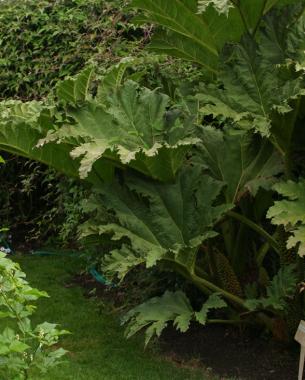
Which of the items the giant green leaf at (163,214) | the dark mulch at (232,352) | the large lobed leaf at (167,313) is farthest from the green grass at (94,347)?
the giant green leaf at (163,214)

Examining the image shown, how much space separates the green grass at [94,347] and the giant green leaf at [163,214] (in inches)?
25.9

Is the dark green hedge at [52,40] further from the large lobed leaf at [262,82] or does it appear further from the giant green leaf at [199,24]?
the large lobed leaf at [262,82]

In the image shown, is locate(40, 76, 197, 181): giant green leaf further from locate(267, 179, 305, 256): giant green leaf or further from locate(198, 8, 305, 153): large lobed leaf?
locate(267, 179, 305, 256): giant green leaf

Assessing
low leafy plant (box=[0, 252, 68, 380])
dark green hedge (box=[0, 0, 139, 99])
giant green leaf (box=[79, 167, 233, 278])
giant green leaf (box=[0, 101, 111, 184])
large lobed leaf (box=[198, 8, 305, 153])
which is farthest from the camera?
dark green hedge (box=[0, 0, 139, 99])

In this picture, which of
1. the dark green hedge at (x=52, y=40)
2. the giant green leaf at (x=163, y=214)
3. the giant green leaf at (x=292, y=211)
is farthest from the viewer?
the dark green hedge at (x=52, y=40)

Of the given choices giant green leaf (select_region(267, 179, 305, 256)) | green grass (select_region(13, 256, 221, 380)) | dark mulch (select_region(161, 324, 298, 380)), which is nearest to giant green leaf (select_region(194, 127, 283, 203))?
giant green leaf (select_region(267, 179, 305, 256))

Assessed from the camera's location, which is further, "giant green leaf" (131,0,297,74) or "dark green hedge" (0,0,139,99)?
"dark green hedge" (0,0,139,99)

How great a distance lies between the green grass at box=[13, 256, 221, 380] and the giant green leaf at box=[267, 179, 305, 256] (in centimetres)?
100

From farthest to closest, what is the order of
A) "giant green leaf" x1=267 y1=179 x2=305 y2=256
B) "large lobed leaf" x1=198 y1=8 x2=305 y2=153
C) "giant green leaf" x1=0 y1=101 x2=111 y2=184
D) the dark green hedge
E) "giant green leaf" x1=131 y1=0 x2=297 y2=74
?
the dark green hedge < "giant green leaf" x1=0 y1=101 x2=111 y2=184 < "giant green leaf" x1=131 y1=0 x2=297 y2=74 < "large lobed leaf" x1=198 y1=8 x2=305 y2=153 < "giant green leaf" x1=267 y1=179 x2=305 y2=256

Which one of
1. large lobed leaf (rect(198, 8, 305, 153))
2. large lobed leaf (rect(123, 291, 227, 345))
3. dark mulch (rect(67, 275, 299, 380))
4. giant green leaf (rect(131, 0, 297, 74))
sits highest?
giant green leaf (rect(131, 0, 297, 74))

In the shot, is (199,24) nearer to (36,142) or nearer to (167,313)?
(36,142)

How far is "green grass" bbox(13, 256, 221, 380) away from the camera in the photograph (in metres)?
3.74

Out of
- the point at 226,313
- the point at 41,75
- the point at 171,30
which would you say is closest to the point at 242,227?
the point at 226,313

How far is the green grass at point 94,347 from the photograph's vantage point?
374 centimetres
